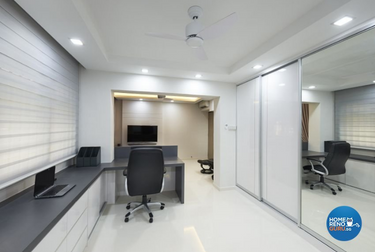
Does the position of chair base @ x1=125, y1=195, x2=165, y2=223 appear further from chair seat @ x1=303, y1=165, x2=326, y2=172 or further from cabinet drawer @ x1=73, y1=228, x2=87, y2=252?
chair seat @ x1=303, y1=165, x2=326, y2=172

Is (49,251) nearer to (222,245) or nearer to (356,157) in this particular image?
(222,245)

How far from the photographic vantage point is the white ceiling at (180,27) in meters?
1.45

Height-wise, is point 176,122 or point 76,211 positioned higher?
point 176,122

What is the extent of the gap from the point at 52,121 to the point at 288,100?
132 inches

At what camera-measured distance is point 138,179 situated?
7.68ft

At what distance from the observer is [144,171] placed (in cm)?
233

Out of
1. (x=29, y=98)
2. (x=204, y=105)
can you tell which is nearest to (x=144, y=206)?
(x=29, y=98)

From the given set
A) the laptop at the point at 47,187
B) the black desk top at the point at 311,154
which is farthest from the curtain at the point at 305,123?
the laptop at the point at 47,187

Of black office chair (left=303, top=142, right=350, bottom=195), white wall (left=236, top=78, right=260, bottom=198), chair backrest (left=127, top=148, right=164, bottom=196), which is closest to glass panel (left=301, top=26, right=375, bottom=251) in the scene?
black office chair (left=303, top=142, right=350, bottom=195)

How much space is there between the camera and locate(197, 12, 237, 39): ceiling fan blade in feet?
4.50

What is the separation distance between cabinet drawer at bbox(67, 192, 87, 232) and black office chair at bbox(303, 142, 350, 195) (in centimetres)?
285

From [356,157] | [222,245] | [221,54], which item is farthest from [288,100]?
[222,245]

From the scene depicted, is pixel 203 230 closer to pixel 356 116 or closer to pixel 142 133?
pixel 356 116

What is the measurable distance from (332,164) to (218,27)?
2.13m
